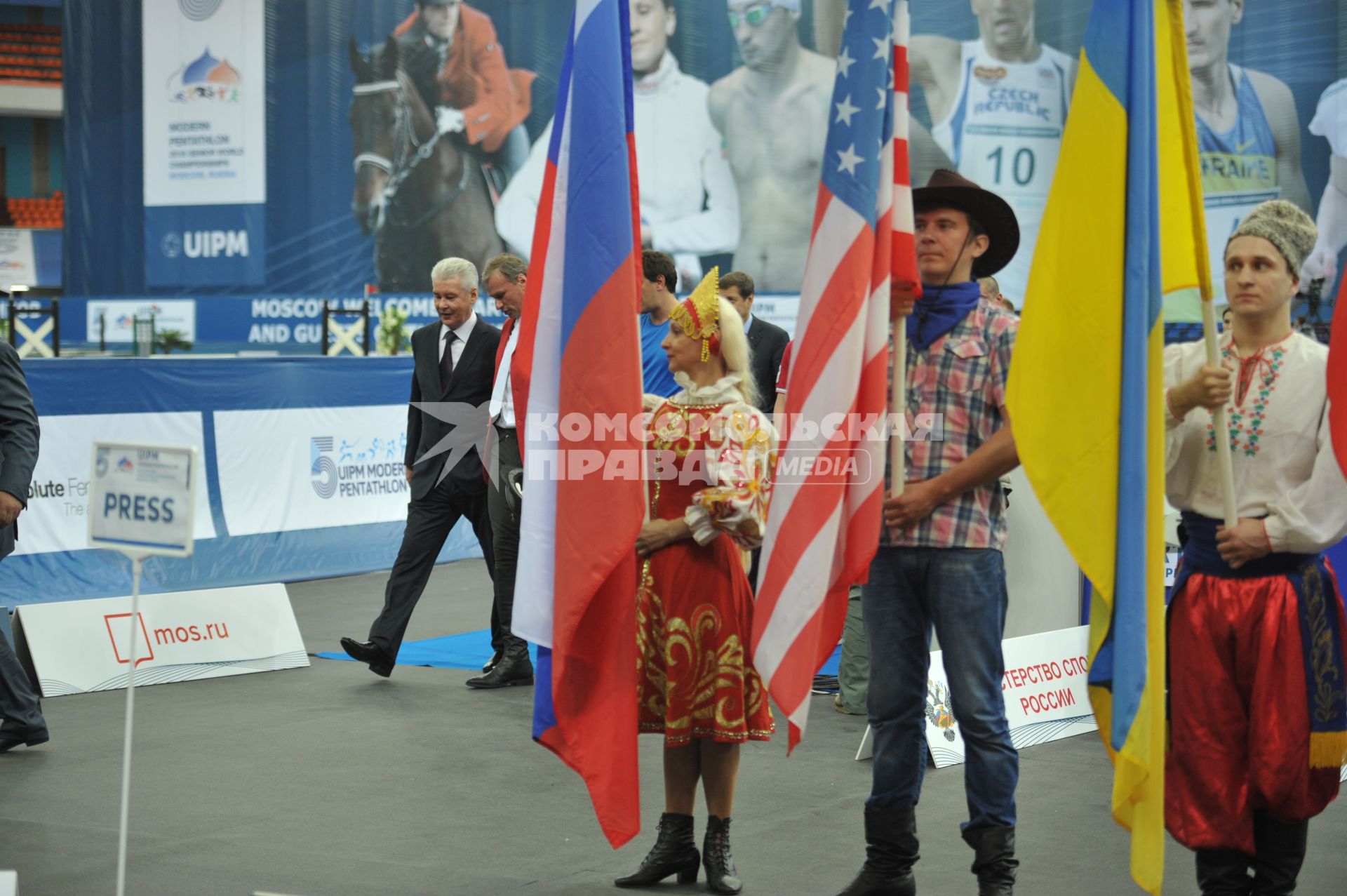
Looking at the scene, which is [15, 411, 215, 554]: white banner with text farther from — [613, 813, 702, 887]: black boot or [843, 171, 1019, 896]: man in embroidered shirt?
[843, 171, 1019, 896]: man in embroidered shirt

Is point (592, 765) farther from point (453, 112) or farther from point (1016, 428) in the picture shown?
point (453, 112)

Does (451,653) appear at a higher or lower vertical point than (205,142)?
lower

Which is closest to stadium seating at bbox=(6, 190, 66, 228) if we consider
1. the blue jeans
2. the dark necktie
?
the dark necktie

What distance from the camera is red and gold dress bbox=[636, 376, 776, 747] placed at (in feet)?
13.2

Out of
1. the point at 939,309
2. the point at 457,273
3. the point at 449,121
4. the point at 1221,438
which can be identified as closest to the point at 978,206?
the point at 939,309

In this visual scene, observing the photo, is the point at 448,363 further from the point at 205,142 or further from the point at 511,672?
the point at 205,142

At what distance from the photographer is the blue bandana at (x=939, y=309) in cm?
376

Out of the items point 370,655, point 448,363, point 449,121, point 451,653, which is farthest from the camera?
point 449,121

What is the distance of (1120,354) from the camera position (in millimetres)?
3367

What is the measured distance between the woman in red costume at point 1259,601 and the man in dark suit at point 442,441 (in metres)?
4.15

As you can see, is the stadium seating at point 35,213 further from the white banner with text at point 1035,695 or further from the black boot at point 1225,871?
the black boot at point 1225,871

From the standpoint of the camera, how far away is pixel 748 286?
7.41m

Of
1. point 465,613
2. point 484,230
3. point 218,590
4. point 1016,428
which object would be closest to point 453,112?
point 484,230

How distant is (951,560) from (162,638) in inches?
183
